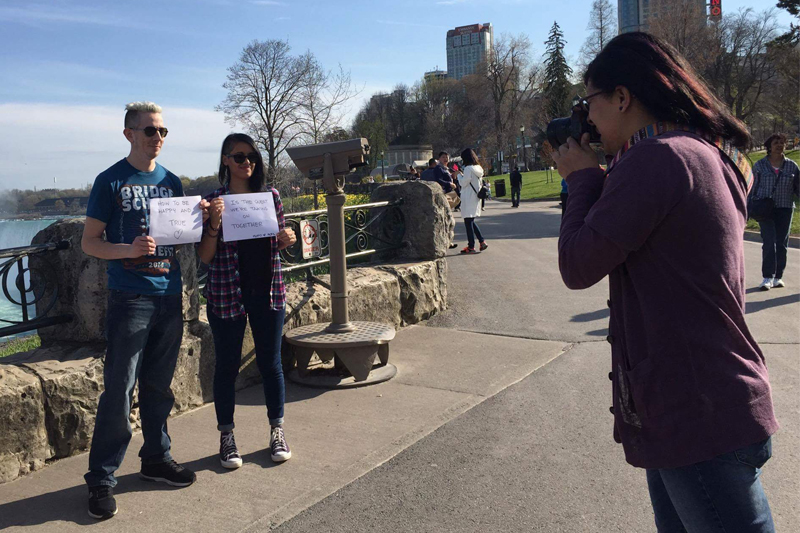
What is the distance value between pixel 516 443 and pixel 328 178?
2.55 m

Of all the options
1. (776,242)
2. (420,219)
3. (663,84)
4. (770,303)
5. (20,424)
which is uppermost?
(663,84)

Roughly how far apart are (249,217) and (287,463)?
1.42m

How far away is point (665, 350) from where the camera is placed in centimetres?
178

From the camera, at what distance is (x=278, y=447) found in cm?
412

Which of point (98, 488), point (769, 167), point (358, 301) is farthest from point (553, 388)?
point (769, 167)

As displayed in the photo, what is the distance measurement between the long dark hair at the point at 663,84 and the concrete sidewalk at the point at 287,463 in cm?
256

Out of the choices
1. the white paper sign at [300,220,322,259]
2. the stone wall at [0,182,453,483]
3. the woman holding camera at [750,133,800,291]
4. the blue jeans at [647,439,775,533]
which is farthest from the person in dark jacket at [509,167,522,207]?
the blue jeans at [647,439,775,533]

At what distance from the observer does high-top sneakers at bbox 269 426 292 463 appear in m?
4.09

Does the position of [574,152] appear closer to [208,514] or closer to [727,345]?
[727,345]

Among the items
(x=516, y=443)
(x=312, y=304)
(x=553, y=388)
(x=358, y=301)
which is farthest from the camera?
(x=358, y=301)

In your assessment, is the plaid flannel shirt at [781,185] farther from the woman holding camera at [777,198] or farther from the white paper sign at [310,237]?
the white paper sign at [310,237]

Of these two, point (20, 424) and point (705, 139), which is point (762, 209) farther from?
point (20, 424)

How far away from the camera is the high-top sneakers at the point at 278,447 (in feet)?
13.4

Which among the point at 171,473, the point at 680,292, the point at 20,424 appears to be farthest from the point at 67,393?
the point at 680,292
